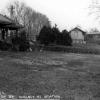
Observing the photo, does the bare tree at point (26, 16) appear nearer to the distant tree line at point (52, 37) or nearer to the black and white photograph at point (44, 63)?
the black and white photograph at point (44, 63)

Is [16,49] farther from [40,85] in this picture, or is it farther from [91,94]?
[91,94]

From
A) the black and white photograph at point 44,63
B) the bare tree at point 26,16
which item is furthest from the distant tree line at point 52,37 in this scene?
the bare tree at point 26,16

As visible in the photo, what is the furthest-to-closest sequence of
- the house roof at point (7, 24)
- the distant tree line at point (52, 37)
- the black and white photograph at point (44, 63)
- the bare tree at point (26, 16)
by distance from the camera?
the bare tree at point (26, 16) → the distant tree line at point (52, 37) → the house roof at point (7, 24) → the black and white photograph at point (44, 63)

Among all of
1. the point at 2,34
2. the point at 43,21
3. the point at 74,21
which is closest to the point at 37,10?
the point at 43,21

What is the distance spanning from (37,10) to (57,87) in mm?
46968

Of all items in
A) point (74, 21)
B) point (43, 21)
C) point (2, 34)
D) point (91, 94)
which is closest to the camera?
point (91, 94)

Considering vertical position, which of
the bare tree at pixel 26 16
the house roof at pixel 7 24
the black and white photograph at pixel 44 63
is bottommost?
the black and white photograph at pixel 44 63

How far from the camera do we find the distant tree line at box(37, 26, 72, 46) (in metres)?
25.0

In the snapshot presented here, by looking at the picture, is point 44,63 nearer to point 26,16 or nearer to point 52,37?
point 52,37

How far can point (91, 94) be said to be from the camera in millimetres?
5031

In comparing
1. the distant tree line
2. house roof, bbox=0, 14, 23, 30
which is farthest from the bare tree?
house roof, bbox=0, 14, 23, 30

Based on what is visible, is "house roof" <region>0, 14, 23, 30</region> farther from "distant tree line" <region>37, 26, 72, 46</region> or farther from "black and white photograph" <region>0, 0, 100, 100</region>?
"distant tree line" <region>37, 26, 72, 46</region>

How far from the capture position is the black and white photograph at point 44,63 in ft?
16.8

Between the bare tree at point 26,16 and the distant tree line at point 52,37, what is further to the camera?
the bare tree at point 26,16
